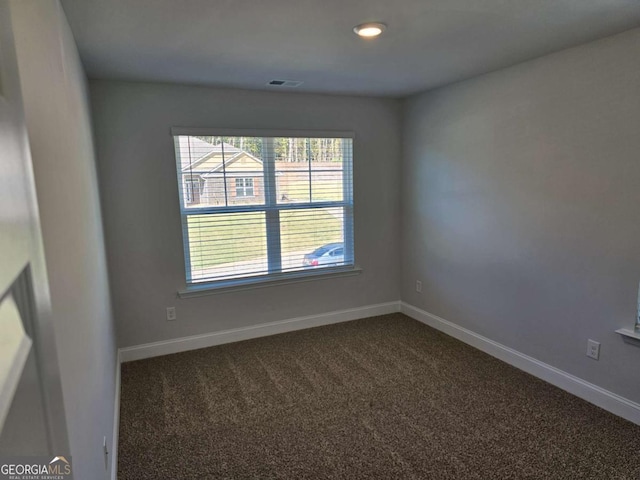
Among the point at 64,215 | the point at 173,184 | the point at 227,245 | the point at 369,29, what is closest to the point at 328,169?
the point at 227,245

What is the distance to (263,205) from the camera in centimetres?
380

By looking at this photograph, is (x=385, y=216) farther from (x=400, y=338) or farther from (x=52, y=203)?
(x=52, y=203)

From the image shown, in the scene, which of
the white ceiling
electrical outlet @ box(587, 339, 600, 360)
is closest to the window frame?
the white ceiling

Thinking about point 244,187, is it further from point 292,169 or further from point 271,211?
point 292,169

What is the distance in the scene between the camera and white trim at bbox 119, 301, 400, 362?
3.50m

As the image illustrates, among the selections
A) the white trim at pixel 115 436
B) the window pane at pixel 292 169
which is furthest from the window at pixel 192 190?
the white trim at pixel 115 436

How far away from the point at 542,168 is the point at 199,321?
10.1 ft

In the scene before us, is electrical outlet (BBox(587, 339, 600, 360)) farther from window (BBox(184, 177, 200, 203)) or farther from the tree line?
window (BBox(184, 177, 200, 203))

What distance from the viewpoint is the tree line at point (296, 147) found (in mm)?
3617

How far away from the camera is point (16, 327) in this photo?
49 cm

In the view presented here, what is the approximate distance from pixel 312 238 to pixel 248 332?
1112 mm

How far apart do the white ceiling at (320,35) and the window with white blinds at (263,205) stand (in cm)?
68

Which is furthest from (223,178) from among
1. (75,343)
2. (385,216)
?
(75,343)

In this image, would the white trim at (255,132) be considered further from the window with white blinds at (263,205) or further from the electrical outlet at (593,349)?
the electrical outlet at (593,349)
